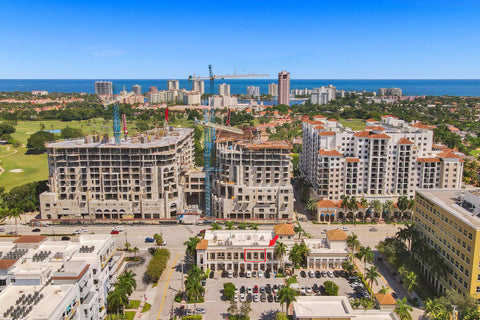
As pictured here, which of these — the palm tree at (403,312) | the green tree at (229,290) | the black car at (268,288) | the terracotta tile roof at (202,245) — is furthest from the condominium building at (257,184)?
the palm tree at (403,312)

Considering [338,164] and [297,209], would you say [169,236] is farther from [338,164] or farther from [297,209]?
[338,164]

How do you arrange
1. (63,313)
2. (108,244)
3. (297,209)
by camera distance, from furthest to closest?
(297,209) < (108,244) < (63,313)

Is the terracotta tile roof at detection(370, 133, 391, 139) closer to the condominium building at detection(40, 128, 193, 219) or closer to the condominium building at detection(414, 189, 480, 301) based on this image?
the condominium building at detection(414, 189, 480, 301)

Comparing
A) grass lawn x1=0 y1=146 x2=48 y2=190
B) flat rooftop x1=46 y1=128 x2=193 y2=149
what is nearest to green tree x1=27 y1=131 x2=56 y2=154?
grass lawn x1=0 y1=146 x2=48 y2=190

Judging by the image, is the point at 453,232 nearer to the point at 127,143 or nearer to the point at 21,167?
the point at 127,143

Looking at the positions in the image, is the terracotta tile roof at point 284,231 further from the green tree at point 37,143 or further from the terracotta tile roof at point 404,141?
the green tree at point 37,143

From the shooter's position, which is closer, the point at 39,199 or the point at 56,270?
the point at 56,270

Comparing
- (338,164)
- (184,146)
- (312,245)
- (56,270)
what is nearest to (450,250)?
(312,245)
